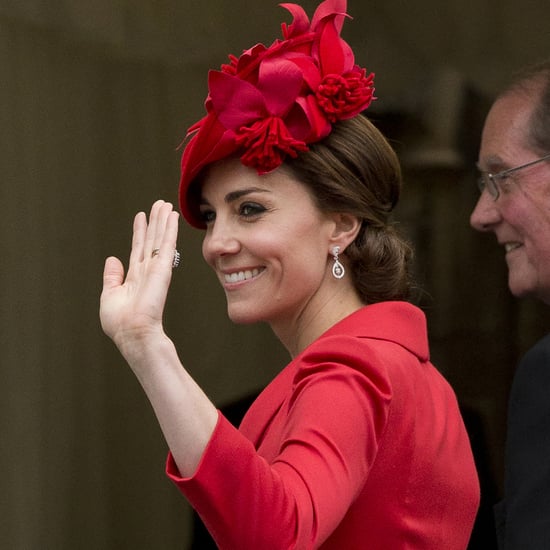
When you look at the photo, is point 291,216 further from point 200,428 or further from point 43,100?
point 43,100

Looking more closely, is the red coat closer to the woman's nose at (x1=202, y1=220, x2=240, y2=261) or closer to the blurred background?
the woman's nose at (x1=202, y1=220, x2=240, y2=261)

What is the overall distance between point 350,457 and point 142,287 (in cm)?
35

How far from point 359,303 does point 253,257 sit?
192mm

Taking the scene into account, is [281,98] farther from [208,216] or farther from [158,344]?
[158,344]

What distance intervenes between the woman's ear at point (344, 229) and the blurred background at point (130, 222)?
100cm

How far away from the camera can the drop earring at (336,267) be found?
1.98 m

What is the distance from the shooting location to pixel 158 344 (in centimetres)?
156

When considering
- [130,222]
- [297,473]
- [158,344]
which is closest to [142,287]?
[158,344]

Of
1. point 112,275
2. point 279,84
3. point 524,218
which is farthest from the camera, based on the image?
point 524,218

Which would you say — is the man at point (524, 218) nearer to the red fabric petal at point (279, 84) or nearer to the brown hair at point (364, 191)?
the brown hair at point (364, 191)

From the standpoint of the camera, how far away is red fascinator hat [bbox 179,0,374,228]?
1918 millimetres

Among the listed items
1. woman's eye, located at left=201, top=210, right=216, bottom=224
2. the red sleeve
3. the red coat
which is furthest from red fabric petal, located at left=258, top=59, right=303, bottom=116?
the red sleeve

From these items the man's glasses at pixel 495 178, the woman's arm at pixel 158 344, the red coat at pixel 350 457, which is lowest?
the red coat at pixel 350 457

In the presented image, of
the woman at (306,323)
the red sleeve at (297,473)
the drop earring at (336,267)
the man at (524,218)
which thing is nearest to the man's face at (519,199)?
the man at (524,218)
